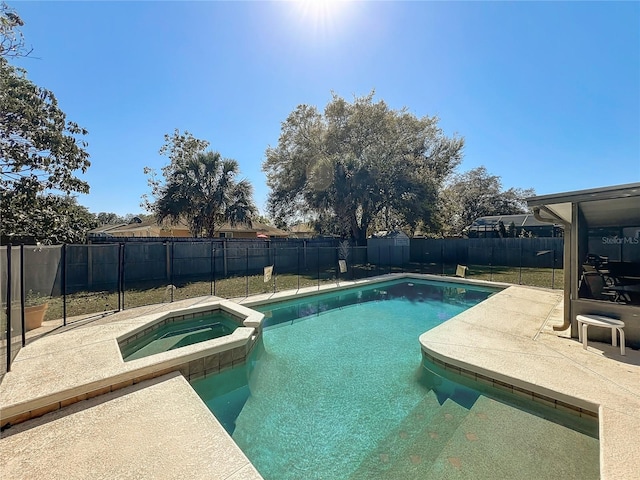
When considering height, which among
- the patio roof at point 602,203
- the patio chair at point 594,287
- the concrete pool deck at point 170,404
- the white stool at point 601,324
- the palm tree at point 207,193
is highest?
the palm tree at point 207,193

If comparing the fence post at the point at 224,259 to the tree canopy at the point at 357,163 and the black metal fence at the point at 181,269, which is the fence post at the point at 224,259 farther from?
the tree canopy at the point at 357,163

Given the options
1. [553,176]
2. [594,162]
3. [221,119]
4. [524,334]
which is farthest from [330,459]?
[553,176]

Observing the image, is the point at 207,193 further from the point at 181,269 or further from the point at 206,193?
the point at 181,269

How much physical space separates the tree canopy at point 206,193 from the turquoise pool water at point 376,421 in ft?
31.8

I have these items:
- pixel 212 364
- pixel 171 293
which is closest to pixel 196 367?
pixel 212 364

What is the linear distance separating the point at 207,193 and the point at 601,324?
13964mm

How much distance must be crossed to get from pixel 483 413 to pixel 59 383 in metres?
4.39

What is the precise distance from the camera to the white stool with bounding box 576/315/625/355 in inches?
145

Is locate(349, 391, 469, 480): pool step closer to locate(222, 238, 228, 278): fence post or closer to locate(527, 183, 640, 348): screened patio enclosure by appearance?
locate(527, 183, 640, 348): screened patio enclosure

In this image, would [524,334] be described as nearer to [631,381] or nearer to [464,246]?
[631,381]

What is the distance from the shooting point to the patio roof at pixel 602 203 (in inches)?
145

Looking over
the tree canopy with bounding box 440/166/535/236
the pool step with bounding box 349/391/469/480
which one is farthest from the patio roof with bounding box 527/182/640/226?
the tree canopy with bounding box 440/166/535/236

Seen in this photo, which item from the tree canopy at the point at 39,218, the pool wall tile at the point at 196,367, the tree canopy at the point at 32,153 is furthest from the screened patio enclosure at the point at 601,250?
the tree canopy at the point at 39,218

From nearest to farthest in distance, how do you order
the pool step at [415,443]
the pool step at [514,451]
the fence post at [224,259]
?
the pool step at [514,451] < the pool step at [415,443] < the fence post at [224,259]
